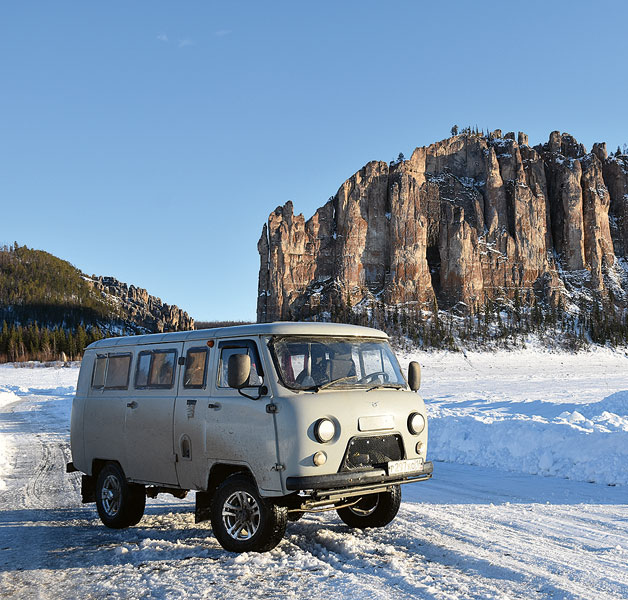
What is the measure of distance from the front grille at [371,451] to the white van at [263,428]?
0.01 meters

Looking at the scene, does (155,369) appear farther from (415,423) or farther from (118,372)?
(415,423)

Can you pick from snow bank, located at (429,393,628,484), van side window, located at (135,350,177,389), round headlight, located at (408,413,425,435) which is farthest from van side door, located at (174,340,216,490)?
snow bank, located at (429,393,628,484)

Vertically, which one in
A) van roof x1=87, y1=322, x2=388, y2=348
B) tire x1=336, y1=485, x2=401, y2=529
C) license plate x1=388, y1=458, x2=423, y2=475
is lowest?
tire x1=336, y1=485, x2=401, y2=529

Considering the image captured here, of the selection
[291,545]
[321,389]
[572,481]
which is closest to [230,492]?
[291,545]

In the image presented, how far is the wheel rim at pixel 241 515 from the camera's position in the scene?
256 inches

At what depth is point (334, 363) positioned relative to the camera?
7.03m

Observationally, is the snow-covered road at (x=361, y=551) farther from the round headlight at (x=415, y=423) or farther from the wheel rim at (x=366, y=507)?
the round headlight at (x=415, y=423)

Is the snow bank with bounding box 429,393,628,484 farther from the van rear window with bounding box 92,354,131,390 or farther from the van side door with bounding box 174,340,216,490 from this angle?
the van rear window with bounding box 92,354,131,390

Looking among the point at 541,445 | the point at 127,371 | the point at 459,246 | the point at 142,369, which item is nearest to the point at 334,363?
the point at 142,369

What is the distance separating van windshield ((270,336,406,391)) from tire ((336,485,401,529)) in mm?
1476

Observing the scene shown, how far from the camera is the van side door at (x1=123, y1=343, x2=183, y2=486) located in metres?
7.55

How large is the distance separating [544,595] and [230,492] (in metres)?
3.39

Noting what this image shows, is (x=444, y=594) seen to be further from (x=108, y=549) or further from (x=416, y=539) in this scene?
(x=108, y=549)

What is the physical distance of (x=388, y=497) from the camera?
7.49m
